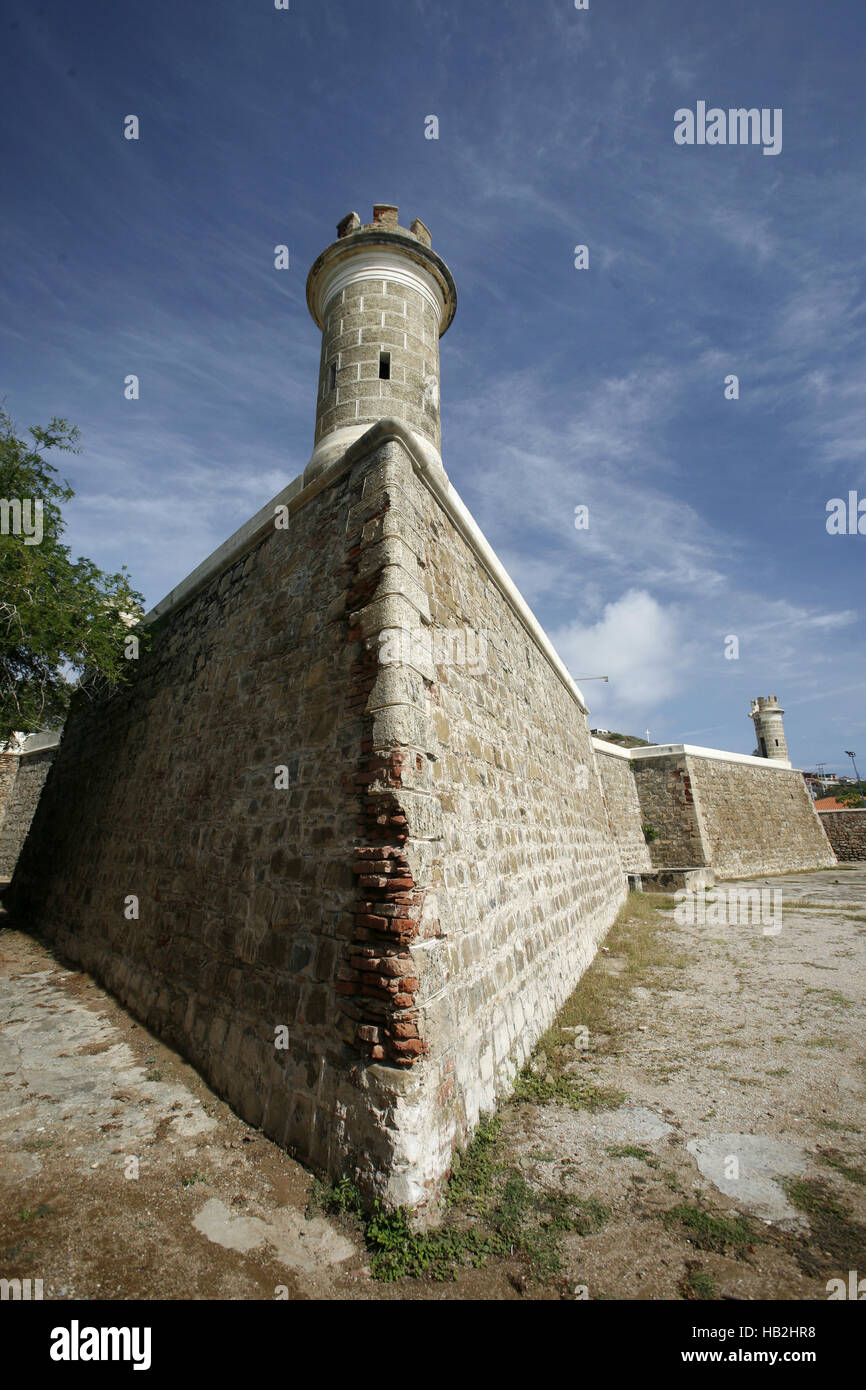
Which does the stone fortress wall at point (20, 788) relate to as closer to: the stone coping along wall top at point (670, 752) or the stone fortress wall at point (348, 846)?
the stone fortress wall at point (348, 846)

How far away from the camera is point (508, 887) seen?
5.07 metres

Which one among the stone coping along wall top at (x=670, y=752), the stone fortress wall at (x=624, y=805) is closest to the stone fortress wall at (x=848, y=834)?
the stone coping along wall top at (x=670, y=752)

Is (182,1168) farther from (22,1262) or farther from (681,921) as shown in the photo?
(681,921)

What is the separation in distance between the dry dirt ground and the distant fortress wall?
14869mm

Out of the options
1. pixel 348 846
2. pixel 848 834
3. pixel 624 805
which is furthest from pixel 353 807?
pixel 848 834

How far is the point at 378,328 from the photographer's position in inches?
256

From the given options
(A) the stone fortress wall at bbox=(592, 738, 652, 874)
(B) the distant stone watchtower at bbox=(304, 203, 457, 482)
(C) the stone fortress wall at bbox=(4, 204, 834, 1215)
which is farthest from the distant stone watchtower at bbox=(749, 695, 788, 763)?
(B) the distant stone watchtower at bbox=(304, 203, 457, 482)

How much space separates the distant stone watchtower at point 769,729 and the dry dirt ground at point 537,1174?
24963mm

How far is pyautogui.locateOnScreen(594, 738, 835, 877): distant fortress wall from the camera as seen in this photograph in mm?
20016

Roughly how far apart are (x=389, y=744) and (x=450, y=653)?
4.77 ft

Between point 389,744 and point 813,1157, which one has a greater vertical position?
point 389,744

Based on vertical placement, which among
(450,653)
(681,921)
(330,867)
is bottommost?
(681,921)

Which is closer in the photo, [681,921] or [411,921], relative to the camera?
[411,921]
